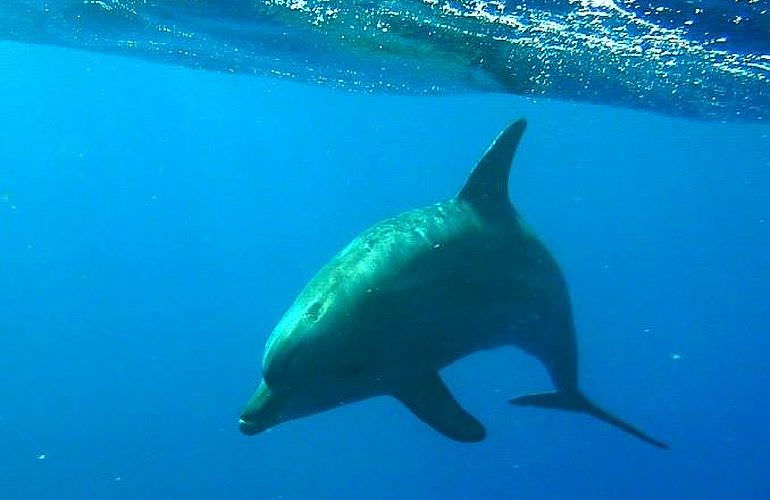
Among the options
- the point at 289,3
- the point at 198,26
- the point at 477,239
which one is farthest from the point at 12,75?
Result: the point at 477,239

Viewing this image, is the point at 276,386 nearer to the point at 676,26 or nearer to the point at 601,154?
the point at 676,26

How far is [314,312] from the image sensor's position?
5812 millimetres

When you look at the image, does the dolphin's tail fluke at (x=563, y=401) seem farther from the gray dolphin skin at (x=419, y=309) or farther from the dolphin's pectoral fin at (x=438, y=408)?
the dolphin's pectoral fin at (x=438, y=408)

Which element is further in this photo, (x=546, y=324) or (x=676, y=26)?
(x=676, y=26)

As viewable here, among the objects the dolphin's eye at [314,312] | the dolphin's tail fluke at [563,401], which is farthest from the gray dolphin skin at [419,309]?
the dolphin's tail fluke at [563,401]

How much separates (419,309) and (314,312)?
1013 millimetres

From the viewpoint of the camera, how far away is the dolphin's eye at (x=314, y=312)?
5.77m

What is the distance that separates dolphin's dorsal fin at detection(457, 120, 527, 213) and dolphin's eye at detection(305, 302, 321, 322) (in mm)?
2506

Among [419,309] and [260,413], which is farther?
[419,309]

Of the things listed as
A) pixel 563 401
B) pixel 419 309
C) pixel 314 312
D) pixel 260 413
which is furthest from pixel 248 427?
pixel 563 401

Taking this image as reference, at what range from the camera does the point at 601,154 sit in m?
60.6

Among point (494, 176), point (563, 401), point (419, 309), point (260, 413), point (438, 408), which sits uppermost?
point (494, 176)

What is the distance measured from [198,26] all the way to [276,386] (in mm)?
13390

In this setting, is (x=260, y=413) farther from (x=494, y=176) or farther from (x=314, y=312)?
(x=494, y=176)
